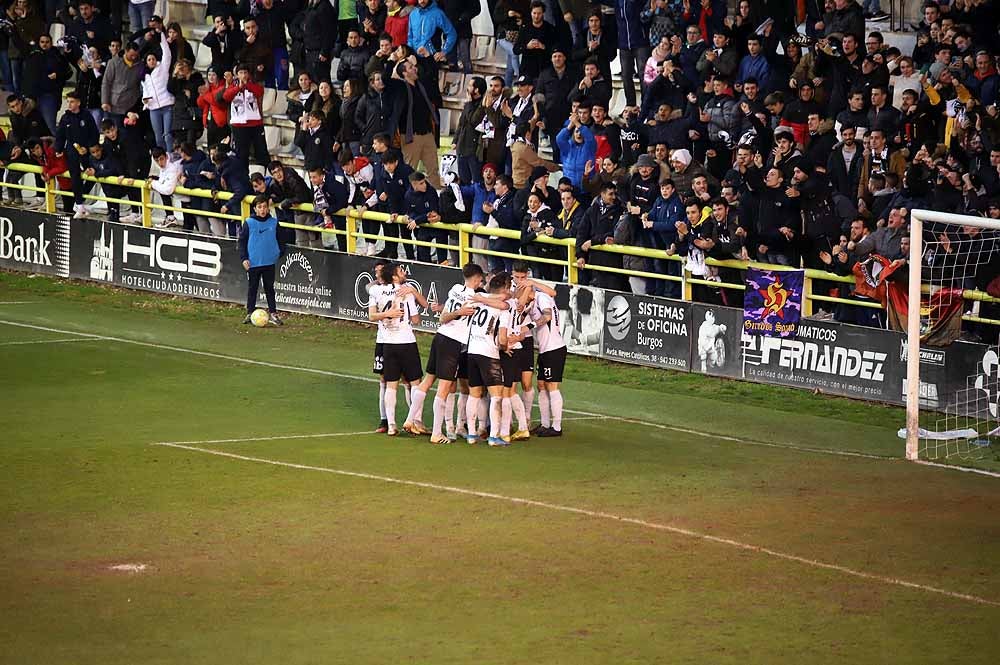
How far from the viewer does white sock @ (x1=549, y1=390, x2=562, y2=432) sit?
60.3ft

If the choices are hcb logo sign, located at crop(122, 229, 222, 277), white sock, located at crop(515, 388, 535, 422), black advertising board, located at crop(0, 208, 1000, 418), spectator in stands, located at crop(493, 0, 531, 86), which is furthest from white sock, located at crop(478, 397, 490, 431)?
hcb logo sign, located at crop(122, 229, 222, 277)

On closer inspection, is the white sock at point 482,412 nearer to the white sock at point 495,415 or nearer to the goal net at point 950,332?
the white sock at point 495,415

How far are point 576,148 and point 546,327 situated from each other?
6.43 meters

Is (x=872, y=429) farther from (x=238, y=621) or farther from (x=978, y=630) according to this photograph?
(x=238, y=621)

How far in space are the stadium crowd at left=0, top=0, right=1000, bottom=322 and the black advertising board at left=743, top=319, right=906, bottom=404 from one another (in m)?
0.92

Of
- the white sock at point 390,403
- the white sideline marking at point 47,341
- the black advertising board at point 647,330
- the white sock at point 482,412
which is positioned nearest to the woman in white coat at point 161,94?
the white sideline marking at point 47,341

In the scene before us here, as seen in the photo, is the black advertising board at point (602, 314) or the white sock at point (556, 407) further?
the black advertising board at point (602, 314)

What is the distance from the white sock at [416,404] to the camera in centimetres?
1823

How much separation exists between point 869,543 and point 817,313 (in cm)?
738

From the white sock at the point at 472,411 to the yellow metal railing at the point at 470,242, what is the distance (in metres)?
5.12

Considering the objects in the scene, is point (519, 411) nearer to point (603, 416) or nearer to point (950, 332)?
point (603, 416)

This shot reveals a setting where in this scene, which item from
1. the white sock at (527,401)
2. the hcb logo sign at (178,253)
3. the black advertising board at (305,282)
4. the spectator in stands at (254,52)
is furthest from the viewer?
the spectator in stands at (254,52)

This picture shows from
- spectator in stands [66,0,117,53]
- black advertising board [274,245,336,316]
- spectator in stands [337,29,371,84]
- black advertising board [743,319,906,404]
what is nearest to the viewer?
black advertising board [743,319,906,404]

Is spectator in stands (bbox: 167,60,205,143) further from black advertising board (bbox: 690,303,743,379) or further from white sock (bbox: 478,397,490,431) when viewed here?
white sock (bbox: 478,397,490,431)
